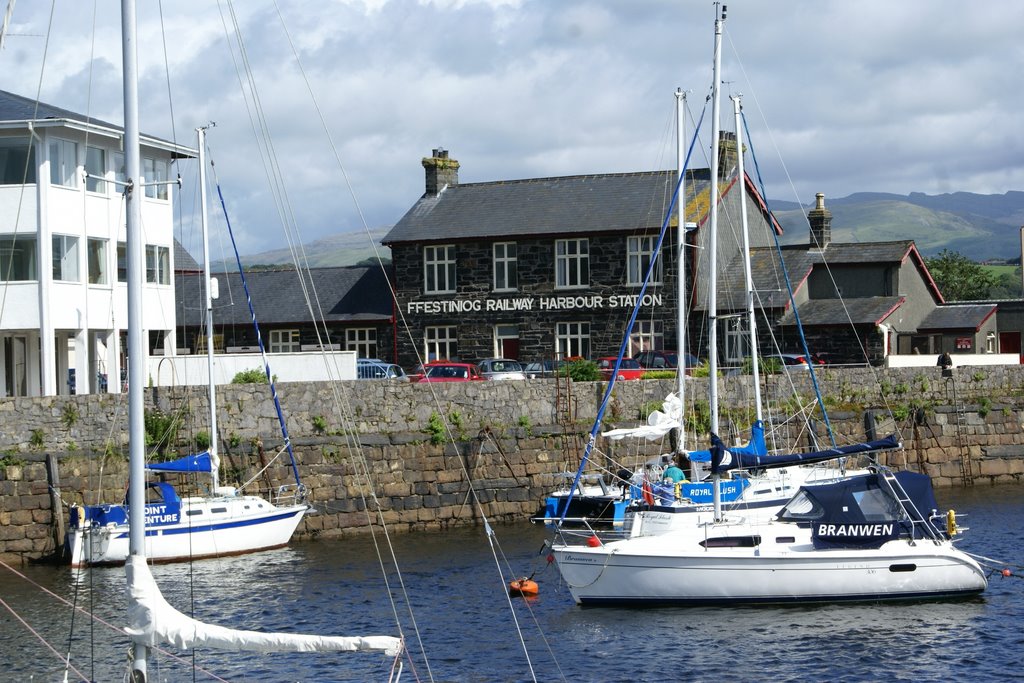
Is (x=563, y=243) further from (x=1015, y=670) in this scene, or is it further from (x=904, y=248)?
(x=1015, y=670)

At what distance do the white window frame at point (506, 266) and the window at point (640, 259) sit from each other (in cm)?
440

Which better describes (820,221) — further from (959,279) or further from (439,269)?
(959,279)

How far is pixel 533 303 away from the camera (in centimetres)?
4931

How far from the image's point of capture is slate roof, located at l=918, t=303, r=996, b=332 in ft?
163

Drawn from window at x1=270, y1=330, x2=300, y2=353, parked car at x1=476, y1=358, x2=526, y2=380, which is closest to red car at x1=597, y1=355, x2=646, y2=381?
parked car at x1=476, y1=358, x2=526, y2=380

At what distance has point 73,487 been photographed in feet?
91.6

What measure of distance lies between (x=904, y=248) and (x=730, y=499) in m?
24.9

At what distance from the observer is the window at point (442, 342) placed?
50.6m

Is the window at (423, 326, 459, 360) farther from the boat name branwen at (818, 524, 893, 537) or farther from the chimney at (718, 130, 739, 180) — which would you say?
the boat name branwen at (818, 524, 893, 537)

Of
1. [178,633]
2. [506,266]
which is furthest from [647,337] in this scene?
[178,633]

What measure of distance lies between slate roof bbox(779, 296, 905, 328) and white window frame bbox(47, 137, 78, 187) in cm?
2444

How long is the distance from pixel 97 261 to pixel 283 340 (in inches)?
634

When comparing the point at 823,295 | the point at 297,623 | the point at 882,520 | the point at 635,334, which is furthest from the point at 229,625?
the point at 823,295

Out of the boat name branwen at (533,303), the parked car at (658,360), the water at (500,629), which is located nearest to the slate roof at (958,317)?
the boat name branwen at (533,303)
